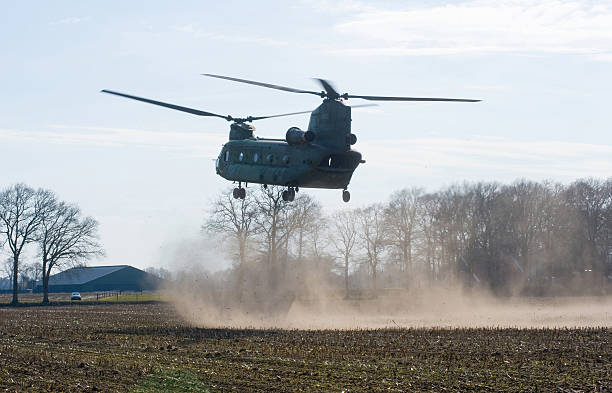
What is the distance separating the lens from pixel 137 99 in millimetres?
35031

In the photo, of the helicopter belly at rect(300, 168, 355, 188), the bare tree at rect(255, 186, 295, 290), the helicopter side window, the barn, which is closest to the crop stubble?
the helicopter belly at rect(300, 168, 355, 188)

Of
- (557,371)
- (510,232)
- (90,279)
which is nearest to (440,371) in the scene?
(557,371)

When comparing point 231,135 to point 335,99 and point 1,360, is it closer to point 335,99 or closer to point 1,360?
point 335,99

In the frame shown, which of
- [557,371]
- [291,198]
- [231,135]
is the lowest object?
[557,371]

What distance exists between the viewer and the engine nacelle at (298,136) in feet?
112

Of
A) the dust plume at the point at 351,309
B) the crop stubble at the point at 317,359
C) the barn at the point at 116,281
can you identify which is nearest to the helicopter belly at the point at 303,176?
the crop stubble at the point at 317,359

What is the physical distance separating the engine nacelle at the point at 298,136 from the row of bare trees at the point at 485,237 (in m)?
52.5

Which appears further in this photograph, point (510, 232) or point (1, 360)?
point (510, 232)

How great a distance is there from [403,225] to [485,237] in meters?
11.3

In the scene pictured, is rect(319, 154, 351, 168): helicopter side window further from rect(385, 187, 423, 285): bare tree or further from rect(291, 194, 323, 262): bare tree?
rect(385, 187, 423, 285): bare tree

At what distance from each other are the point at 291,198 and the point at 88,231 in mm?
63148

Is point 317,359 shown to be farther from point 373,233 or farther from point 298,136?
point 373,233

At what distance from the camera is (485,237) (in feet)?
349

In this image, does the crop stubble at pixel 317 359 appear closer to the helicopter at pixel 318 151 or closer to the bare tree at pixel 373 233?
the helicopter at pixel 318 151
